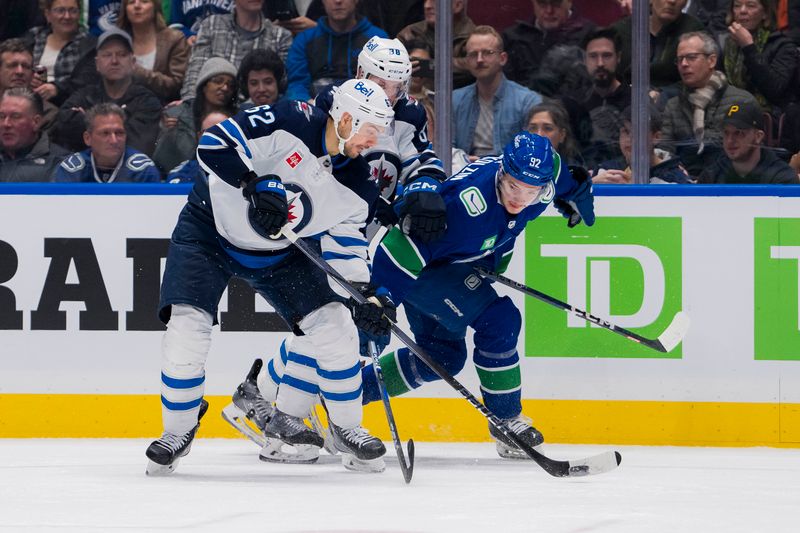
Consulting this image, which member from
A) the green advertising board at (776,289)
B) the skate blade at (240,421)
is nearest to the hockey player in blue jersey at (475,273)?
the skate blade at (240,421)

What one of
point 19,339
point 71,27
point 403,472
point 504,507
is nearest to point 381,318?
point 403,472

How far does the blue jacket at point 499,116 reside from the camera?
4707 mm

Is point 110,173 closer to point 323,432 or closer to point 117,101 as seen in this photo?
point 117,101

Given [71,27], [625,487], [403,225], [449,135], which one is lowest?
[625,487]

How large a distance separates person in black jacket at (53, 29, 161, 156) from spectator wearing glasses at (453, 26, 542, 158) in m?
1.09

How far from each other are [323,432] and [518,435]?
63cm

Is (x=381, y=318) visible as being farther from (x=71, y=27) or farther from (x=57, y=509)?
(x=71, y=27)

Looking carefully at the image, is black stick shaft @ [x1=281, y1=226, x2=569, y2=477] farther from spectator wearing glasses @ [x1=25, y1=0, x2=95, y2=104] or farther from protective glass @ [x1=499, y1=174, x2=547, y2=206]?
spectator wearing glasses @ [x1=25, y1=0, x2=95, y2=104]

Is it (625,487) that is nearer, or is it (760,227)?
(625,487)

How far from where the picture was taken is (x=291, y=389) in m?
4.07

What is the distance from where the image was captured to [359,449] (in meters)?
3.83

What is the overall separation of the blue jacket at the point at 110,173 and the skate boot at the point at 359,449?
135cm

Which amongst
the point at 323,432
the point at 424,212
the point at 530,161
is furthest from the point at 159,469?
the point at 530,161

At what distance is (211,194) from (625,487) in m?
1.39
